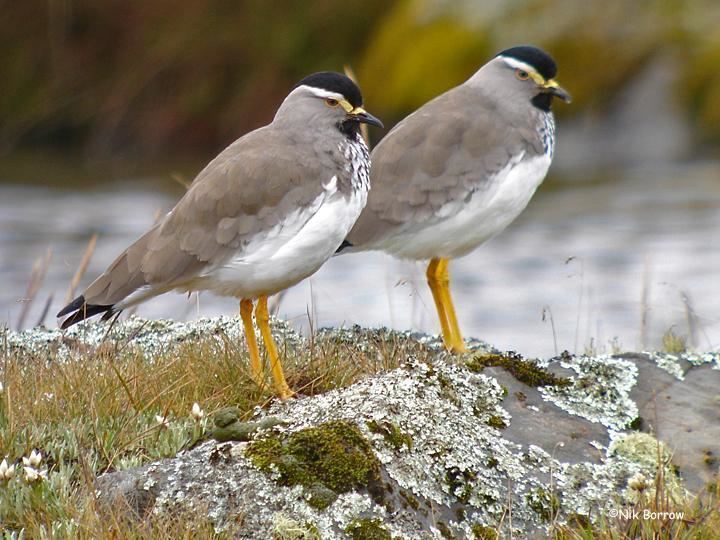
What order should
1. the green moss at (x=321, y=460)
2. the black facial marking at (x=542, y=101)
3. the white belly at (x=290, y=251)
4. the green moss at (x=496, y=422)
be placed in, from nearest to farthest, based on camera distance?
the green moss at (x=321, y=460), the green moss at (x=496, y=422), the white belly at (x=290, y=251), the black facial marking at (x=542, y=101)

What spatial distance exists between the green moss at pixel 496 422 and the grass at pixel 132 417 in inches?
23.6

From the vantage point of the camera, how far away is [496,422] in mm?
5504

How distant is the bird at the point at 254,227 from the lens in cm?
622

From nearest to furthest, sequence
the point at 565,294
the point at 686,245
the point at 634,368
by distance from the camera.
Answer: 1. the point at 634,368
2. the point at 565,294
3. the point at 686,245

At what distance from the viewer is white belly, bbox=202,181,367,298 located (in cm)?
618

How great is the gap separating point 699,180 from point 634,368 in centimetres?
1447

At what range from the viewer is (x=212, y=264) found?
6.30 meters

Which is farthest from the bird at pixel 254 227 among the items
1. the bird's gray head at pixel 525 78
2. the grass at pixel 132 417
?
→ the bird's gray head at pixel 525 78

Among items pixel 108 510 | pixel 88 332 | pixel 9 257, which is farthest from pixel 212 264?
pixel 9 257

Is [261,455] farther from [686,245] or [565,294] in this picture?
[686,245]

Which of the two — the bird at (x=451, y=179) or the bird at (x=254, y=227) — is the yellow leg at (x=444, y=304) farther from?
the bird at (x=254, y=227)

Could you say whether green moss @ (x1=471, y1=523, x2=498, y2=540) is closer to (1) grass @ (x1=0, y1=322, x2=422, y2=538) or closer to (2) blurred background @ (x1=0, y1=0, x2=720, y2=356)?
(1) grass @ (x1=0, y1=322, x2=422, y2=538)

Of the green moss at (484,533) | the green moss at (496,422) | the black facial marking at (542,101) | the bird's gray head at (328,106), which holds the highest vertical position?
the bird's gray head at (328,106)

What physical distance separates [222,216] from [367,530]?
2178 mm
